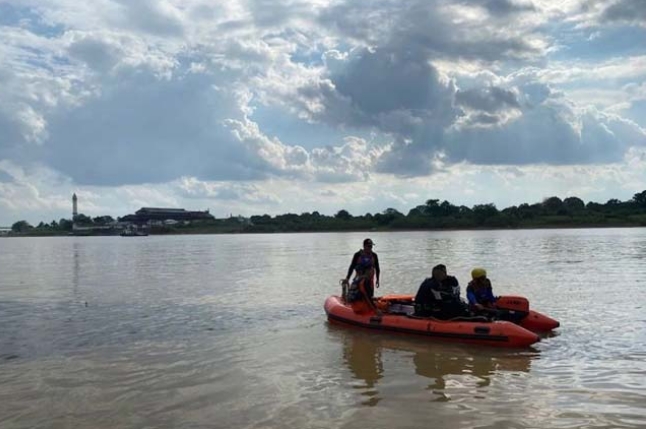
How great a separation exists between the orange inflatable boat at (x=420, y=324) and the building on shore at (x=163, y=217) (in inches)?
6906

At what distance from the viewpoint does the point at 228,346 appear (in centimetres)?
1357

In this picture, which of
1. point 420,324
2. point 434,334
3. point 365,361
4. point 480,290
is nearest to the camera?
point 365,361

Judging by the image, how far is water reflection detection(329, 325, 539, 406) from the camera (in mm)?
10035

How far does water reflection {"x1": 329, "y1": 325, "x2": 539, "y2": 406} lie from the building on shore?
584 ft

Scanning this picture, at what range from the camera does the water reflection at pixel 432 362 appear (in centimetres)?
1004

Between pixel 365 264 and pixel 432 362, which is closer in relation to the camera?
pixel 432 362

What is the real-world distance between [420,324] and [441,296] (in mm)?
780

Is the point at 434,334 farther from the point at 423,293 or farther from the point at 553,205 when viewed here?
the point at 553,205

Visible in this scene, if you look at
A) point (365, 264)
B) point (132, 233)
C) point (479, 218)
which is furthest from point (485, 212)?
point (365, 264)

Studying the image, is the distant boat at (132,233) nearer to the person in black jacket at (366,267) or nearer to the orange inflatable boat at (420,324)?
the orange inflatable boat at (420,324)

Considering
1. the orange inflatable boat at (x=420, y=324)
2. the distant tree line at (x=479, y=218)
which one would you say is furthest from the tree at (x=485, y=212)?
the orange inflatable boat at (x=420, y=324)

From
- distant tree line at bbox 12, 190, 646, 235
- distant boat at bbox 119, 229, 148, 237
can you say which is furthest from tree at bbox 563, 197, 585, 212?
distant boat at bbox 119, 229, 148, 237

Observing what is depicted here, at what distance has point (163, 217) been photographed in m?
193

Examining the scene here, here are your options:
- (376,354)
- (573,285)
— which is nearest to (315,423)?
(376,354)
